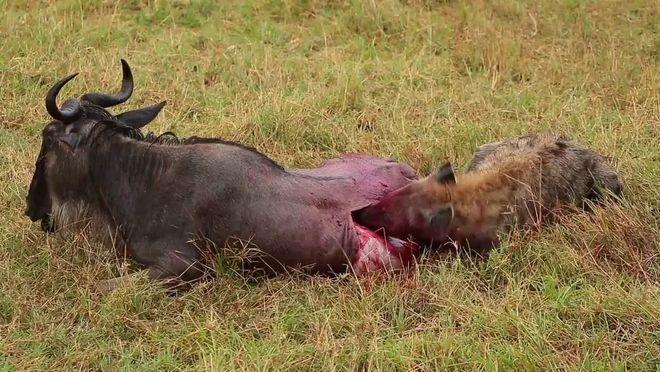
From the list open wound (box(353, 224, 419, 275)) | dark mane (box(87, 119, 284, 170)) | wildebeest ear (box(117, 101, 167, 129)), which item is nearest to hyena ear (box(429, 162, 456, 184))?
open wound (box(353, 224, 419, 275))

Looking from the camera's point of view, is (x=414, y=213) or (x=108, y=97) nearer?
(x=414, y=213)

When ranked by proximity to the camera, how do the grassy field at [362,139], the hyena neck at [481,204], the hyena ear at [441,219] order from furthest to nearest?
1. the hyena neck at [481,204]
2. the hyena ear at [441,219]
3. the grassy field at [362,139]

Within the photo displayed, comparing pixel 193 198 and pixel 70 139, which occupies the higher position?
pixel 70 139

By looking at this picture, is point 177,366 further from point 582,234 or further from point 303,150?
point 303,150

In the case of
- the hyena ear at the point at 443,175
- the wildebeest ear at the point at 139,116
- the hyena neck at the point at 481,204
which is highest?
the wildebeest ear at the point at 139,116

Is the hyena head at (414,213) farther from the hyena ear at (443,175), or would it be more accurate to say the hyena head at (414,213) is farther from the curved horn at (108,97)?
the curved horn at (108,97)

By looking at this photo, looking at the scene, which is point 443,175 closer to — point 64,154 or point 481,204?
point 481,204

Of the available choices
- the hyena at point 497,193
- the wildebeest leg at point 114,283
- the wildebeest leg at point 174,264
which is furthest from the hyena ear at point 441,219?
the wildebeest leg at point 114,283

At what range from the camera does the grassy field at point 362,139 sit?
5172 millimetres

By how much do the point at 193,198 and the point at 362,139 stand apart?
2638 mm

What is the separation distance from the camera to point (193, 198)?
5.97 metres

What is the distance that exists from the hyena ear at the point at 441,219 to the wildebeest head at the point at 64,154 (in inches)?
82.2

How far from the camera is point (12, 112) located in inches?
348

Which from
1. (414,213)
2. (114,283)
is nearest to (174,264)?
(114,283)
